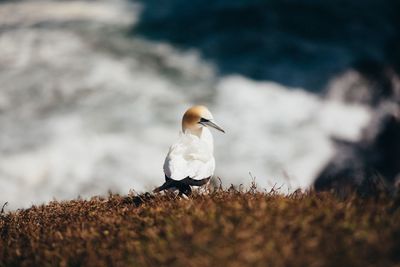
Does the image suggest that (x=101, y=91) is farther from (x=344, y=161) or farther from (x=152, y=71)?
(x=344, y=161)

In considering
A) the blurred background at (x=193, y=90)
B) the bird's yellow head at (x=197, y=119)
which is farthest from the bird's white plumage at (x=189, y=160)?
the blurred background at (x=193, y=90)

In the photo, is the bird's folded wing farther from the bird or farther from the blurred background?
the blurred background

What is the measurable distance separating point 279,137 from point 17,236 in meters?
14.1

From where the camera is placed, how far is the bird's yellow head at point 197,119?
21.1 feet

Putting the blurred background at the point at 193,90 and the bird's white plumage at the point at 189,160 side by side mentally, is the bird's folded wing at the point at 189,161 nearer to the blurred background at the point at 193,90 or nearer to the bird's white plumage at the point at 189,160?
the bird's white plumage at the point at 189,160

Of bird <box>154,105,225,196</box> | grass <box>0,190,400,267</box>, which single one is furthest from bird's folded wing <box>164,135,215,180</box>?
grass <box>0,190,400,267</box>

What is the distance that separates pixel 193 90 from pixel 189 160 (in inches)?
619

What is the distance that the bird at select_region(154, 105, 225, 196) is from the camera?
5539 millimetres

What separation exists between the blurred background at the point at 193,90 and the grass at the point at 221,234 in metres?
9.73

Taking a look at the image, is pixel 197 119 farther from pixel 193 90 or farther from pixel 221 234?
pixel 193 90

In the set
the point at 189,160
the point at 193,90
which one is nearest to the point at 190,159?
the point at 189,160

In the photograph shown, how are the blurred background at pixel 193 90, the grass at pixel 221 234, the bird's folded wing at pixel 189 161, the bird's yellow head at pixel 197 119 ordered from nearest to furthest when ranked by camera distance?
1. the grass at pixel 221 234
2. the bird's folded wing at pixel 189 161
3. the bird's yellow head at pixel 197 119
4. the blurred background at pixel 193 90

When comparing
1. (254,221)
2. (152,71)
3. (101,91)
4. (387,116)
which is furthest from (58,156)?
(254,221)

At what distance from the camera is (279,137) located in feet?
61.1
